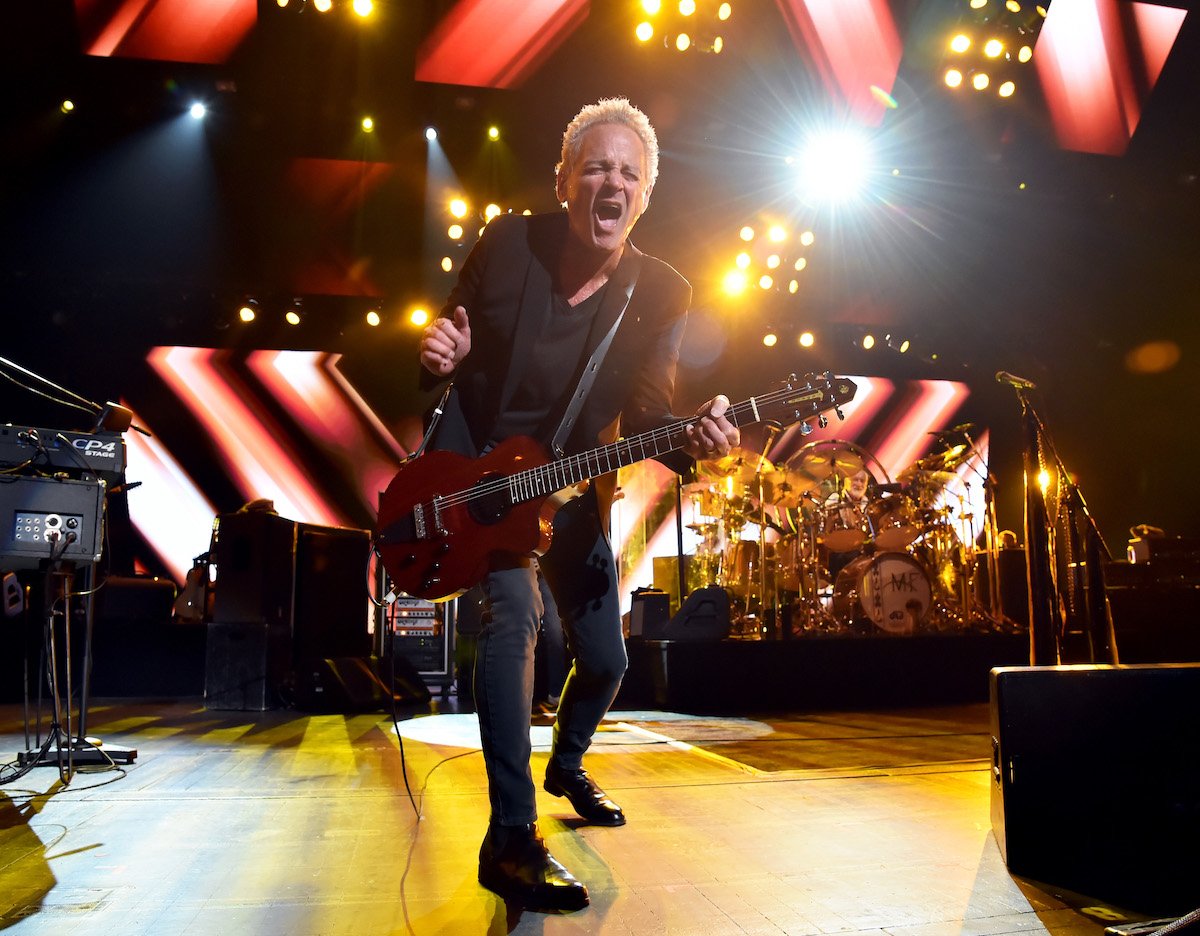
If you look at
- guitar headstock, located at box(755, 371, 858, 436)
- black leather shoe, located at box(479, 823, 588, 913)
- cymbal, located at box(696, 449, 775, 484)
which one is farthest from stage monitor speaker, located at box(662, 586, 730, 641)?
black leather shoe, located at box(479, 823, 588, 913)

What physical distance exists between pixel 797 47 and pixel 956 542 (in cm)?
498

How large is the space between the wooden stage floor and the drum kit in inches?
144

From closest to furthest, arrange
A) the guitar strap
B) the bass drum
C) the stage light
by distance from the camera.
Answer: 1. the guitar strap
2. the bass drum
3. the stage light

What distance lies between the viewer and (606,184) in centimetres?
226

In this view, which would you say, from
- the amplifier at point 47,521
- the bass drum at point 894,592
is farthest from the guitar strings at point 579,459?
the bass drum at point 894,592

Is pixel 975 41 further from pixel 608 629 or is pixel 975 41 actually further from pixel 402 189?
pixel 608 629

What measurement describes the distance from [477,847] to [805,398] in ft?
4.71

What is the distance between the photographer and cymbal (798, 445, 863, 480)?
8.58 meters

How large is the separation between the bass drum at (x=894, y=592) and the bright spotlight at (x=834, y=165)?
3.82 metres

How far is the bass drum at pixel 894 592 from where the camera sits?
7285mm

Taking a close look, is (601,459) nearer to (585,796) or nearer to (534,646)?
(534,646)

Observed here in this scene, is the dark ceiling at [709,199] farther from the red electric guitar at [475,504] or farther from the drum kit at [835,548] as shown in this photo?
the red electric guitar at [475,504]

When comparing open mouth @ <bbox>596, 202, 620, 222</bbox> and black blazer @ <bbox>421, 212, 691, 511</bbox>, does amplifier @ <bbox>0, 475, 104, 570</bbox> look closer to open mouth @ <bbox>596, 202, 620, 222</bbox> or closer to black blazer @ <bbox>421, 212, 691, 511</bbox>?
black blazer @ <bbox>421, 212, 691, 511</bbox>

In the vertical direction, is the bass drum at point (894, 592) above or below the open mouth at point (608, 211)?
below
